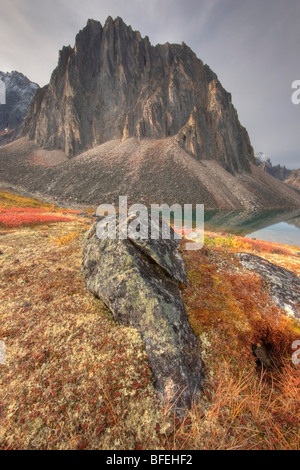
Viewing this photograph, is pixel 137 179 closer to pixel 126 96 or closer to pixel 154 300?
pixel 126 96

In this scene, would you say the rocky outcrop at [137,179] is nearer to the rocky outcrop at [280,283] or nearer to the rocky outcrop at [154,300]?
the rocky outcrop at [280,283]

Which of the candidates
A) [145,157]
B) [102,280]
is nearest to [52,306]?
[102,280]

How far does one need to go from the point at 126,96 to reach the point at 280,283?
128939mm

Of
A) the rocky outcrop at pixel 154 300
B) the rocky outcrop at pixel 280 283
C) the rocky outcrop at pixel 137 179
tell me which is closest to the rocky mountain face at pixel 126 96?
the rocky outcrop at pixel 137 179

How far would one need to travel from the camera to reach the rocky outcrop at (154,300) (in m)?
4.12

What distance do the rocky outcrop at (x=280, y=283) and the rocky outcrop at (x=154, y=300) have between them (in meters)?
3.33

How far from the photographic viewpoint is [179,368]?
4176 mm

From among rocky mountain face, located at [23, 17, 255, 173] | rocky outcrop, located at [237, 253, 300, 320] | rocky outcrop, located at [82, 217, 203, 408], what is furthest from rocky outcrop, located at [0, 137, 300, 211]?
rocky outcrop, located at [82, 217, 203, 408]

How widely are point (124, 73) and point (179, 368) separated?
460 feet

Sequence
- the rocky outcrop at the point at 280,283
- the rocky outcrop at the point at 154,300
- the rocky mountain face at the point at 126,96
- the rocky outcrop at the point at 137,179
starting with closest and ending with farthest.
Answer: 1. the rocky outcrop at the point at 154,300
2. the rocky outcrop at the point at 280,283
3. the rocky outcrop at the point at 137,179
4. the rocky mountain face at the point at 126,96

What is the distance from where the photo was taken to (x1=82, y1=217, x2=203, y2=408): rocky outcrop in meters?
4.12

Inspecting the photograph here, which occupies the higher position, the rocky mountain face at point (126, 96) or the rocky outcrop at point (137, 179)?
the rocky mountain face at point (126, 96)

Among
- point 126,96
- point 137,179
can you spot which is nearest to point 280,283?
point 137,179

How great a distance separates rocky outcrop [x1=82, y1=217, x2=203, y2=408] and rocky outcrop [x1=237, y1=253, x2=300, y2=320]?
10.9 feet
